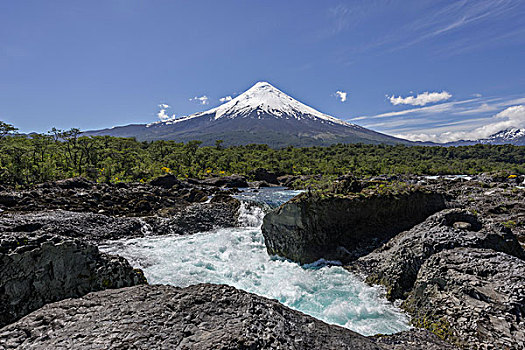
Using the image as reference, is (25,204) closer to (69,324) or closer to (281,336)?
(69,324)

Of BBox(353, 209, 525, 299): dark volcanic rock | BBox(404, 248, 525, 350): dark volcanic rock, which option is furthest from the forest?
BBox(404, 248, 525, 350): dark volcanic rock

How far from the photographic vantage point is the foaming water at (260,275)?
634 cm

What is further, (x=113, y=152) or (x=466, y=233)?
(x=113, y=152)

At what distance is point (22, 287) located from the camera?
3.86 meters

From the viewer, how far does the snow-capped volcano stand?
459ft

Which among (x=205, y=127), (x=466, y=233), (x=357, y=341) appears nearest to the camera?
(x=357, y=341)

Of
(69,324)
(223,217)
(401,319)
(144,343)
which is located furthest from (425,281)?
(223,217)

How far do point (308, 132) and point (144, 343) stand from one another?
524 feet

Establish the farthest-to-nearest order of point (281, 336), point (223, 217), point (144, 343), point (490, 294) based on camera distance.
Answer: point (223, 217) < point (490, 294) < point (281, 336) < point (144, 343)

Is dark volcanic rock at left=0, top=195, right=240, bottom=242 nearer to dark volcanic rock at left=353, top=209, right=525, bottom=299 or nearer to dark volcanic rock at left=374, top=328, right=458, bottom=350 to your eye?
dark volcanic rock at left=353, top=209, right=525, bottom=299

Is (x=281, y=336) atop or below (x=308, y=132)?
below

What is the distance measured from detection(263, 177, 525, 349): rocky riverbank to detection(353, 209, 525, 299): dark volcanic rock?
2 centimetres

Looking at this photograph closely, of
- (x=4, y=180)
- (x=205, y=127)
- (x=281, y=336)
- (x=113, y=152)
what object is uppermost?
(x=205, y=127)

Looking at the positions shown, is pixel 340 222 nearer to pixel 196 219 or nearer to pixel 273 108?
pixel 196 219
